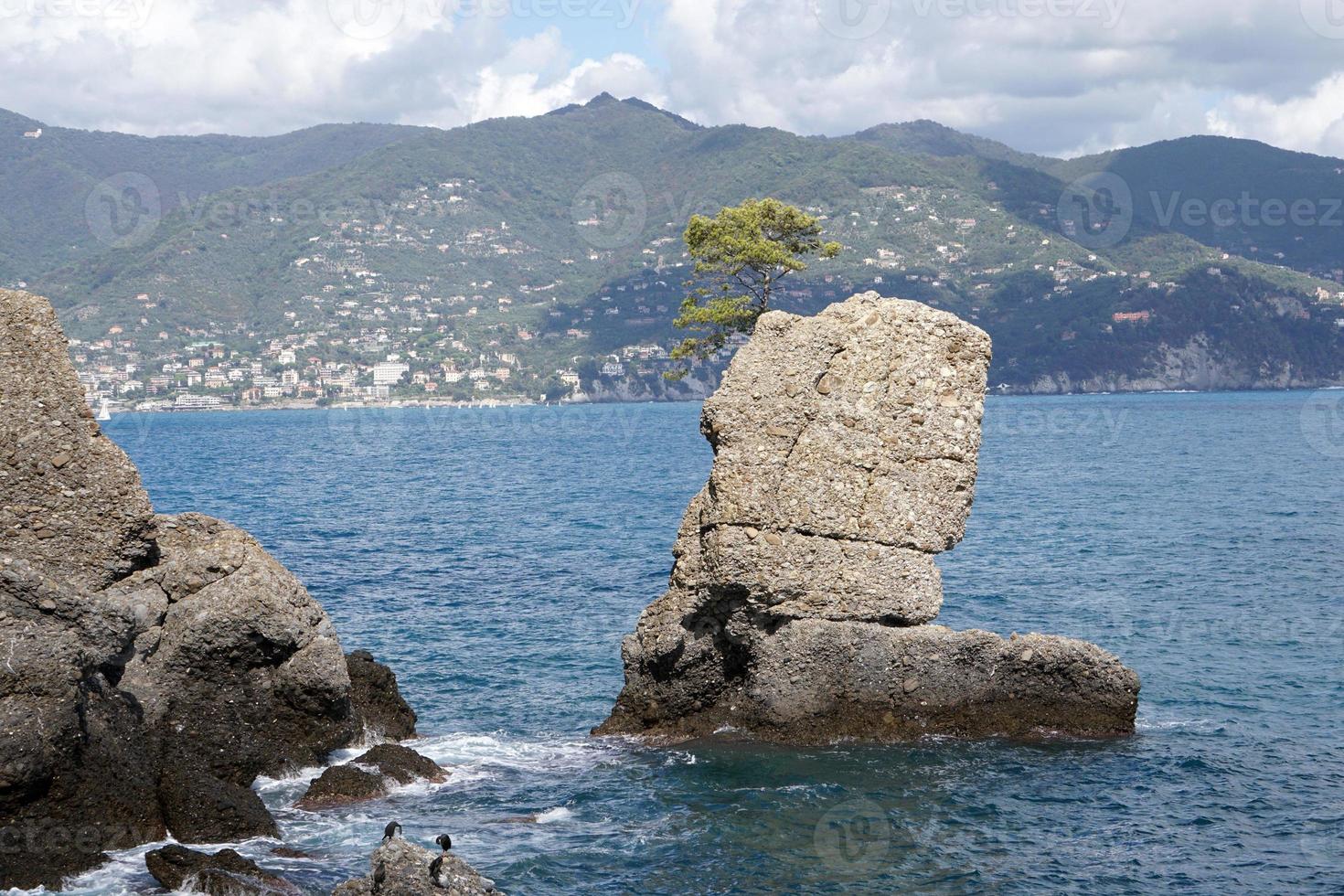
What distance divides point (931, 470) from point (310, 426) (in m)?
183

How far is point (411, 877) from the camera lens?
13.7m

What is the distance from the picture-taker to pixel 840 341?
2445cm

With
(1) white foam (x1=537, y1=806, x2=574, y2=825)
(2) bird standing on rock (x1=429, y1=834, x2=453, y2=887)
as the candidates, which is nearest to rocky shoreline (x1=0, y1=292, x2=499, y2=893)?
(1) white foam (x1=537, y1=806, x2=574, y2=825)

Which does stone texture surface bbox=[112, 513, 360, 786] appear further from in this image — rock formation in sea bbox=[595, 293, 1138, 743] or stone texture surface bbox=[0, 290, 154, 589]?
rock formation in sea bbox=[595, 293, 1138, 743]

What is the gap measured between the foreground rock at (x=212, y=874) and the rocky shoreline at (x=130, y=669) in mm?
26

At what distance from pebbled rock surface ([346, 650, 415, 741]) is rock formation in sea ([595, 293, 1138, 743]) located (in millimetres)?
4388

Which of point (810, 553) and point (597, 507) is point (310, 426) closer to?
point (597, 507)

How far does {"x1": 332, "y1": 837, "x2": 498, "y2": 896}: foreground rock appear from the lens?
13547 mm

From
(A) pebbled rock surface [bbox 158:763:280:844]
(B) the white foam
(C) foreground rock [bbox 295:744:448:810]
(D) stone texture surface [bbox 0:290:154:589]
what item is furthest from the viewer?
(C) foreground rock [bbox 295:744:448:810]

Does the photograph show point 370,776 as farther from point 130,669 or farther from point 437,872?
point 437,872

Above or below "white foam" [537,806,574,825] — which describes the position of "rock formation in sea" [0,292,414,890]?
above

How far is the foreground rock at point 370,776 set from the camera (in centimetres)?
2025

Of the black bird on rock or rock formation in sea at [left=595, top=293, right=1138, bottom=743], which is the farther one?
rock formation in sea at [left=595, top=293, right=1138, bottom=743]

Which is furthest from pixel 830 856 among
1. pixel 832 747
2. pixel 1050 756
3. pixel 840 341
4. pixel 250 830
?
pixel 840 341
